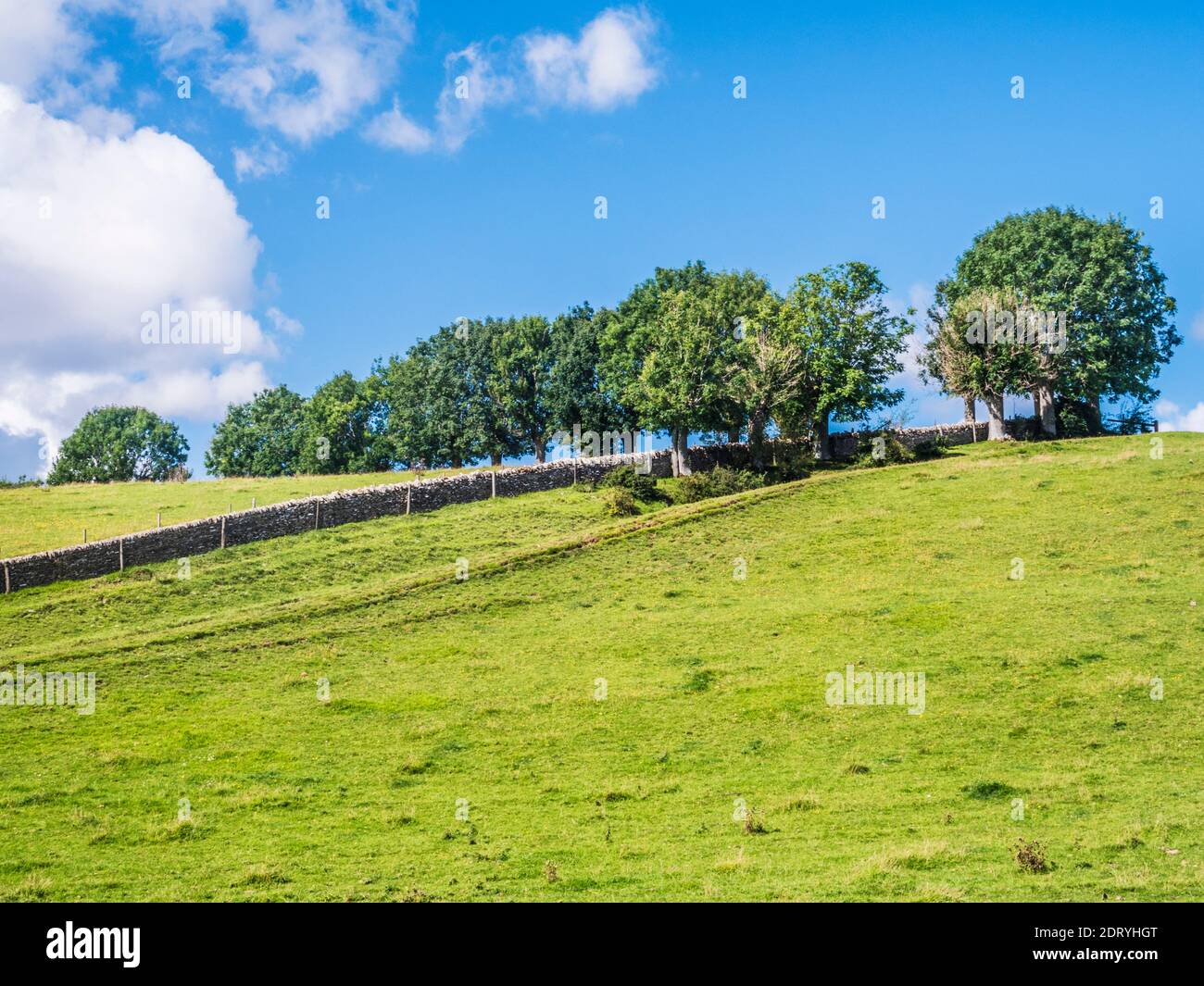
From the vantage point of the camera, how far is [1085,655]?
115 feet

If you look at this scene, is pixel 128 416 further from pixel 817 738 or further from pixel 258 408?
pixel 817 738

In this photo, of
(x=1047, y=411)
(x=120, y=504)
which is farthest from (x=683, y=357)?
(x=120, y=504)

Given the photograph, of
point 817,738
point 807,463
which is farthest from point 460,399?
point 817,738

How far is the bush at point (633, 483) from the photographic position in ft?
224

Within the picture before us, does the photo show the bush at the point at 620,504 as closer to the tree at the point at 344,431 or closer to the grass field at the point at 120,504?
the grass field at the point at 120,504

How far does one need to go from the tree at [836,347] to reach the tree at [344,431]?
180 feet

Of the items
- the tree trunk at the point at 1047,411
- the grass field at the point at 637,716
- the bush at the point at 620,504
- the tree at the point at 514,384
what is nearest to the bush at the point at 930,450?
the tree trunk at the point at 1047,411

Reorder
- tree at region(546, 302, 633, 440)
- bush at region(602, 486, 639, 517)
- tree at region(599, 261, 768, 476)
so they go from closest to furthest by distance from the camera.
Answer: bush at region(602, 486, 639, 517) < tree at region(599, 261, 768, 476) < tree at region(546, 302, 633, 440)

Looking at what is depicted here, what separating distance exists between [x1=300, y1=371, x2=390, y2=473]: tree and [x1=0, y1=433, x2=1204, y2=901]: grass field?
200 ft

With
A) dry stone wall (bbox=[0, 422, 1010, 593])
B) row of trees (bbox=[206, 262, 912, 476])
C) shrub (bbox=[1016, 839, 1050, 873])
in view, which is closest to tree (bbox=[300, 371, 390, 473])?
row of trees (bbox=[206, 262, 912, 476])

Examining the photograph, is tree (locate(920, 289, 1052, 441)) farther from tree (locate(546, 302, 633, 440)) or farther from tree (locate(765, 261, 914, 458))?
tree (locate(546, 302, 633, 440))

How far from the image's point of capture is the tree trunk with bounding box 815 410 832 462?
80.5 meters
